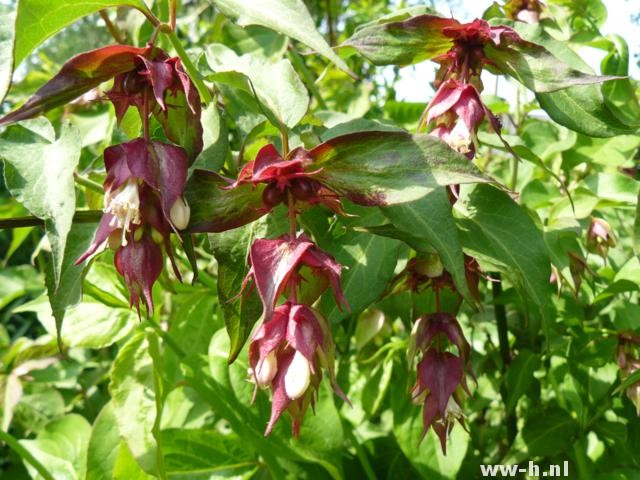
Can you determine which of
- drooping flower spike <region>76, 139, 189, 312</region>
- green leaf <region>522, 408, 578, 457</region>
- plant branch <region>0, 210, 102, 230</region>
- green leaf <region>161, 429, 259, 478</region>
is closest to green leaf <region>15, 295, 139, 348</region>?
green leaf <region>161, 429, 259, 478</region>

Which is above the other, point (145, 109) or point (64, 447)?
point (145, 109)

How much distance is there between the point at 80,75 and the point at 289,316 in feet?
0.64

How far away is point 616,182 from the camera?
0.85m

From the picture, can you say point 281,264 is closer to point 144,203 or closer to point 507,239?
point 144,203

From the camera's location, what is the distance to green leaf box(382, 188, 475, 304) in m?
0.41

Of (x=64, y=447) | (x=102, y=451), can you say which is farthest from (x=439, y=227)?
(x=64, y=447)

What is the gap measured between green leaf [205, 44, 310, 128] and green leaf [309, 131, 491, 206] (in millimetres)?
57

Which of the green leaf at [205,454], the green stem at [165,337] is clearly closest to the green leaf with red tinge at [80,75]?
the green stem at [165,337]

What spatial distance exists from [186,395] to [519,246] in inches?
21.3

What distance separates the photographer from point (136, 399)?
65 cm

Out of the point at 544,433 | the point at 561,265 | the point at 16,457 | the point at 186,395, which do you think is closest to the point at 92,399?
the point at 16,457

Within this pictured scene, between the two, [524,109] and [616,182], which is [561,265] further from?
[524,109]

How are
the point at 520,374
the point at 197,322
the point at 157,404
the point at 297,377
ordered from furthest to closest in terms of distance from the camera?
the point at 197,322, the point at 520,374, the point at 157,404, the point at 297,377

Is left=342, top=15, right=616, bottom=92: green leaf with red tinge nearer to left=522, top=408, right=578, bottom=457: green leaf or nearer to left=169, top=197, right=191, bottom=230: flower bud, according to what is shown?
left=169, top=197, right=191, bottom=230: flower bud
